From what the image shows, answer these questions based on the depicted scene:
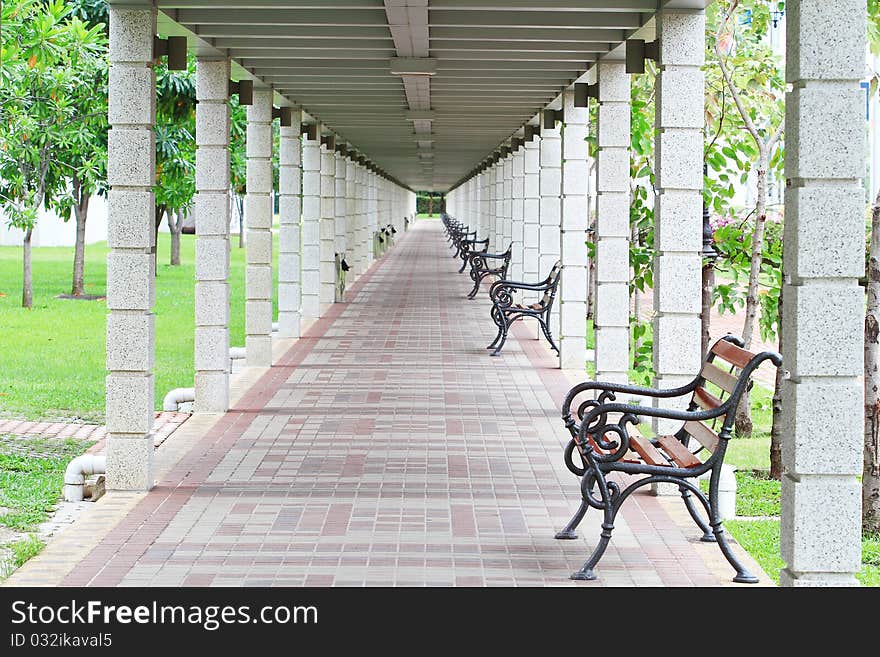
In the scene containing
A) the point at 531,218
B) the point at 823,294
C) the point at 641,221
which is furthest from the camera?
the point at 531,218

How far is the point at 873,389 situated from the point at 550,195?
29.2ft

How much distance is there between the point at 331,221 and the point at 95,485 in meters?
12.7

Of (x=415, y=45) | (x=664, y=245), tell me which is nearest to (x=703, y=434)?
(x=664, y=245)

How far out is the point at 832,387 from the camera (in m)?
5.00

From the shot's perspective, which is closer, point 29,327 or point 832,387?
→ point 832,387

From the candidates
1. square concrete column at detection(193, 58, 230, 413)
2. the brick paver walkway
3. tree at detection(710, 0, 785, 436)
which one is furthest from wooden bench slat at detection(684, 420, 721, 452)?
square concrete column at detection(193, 58, 230, 413)

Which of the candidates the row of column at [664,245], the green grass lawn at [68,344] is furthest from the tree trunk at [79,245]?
the row of column at [664,245]

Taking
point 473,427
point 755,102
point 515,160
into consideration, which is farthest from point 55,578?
point 515,160

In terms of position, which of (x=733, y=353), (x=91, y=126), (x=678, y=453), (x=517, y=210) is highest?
(x=91, y=126)

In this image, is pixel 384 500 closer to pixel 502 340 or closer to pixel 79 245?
pixel 502 340

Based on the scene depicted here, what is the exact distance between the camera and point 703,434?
6316mm

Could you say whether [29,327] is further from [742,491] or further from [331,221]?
[742,491]

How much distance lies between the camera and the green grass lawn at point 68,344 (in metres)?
12.2

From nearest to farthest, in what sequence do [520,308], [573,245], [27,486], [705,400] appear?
[705,400] → [27,486] → [573,245] → [520,308]
